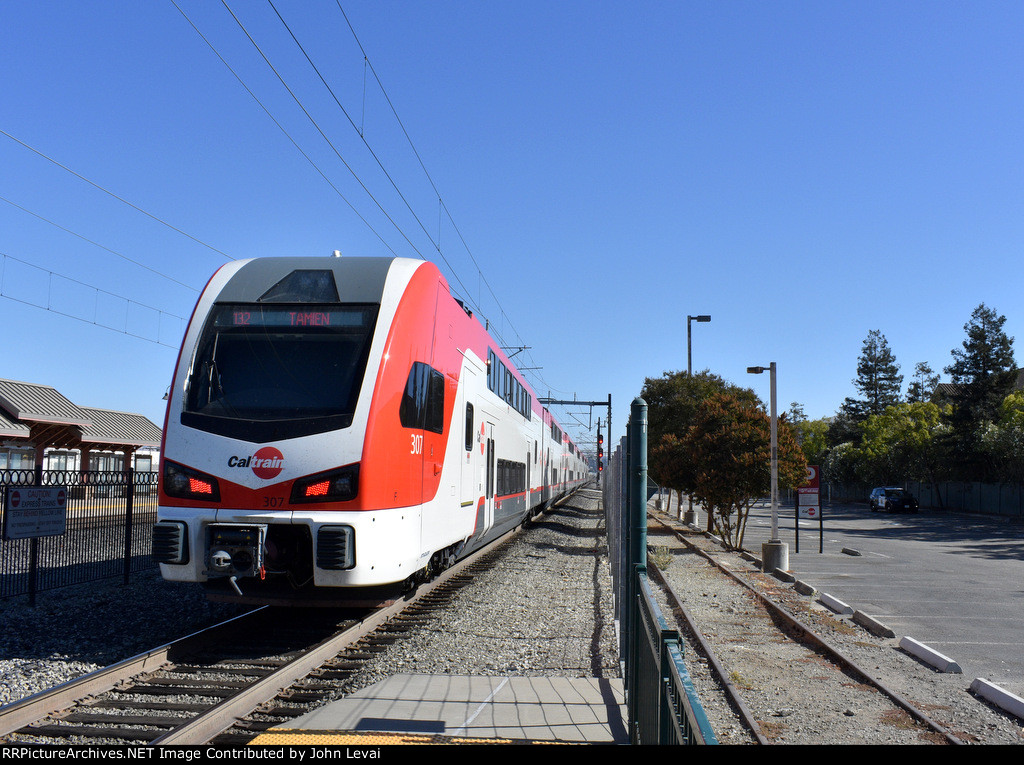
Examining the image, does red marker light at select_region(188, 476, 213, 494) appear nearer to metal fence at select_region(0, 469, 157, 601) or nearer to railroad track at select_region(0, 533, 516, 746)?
railroad track at select_region(0, 533, 516, 746)

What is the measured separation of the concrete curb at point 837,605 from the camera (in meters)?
12.2

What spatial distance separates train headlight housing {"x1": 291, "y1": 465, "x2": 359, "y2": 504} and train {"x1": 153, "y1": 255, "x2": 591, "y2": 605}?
0.04 feet

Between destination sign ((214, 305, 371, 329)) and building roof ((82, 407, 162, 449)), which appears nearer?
destination sign ((214, 305, 371, 329))

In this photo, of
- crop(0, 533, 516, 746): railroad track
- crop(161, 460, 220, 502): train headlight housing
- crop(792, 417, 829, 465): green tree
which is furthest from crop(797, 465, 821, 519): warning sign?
crop(792, 417, 829, 465): green tree

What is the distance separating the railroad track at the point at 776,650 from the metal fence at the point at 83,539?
8.17 metres

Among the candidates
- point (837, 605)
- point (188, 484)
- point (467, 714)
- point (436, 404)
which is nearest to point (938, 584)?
point (837, 605)

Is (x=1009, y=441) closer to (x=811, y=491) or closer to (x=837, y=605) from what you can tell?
(x=811, y=491)

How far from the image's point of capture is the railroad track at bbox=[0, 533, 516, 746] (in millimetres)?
5281

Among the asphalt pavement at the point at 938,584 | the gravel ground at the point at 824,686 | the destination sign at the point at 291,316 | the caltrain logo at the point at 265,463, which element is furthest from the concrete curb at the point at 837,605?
the caltrain logo at the point at 265,463

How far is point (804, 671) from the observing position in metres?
8.42

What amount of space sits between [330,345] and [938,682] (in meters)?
7.02

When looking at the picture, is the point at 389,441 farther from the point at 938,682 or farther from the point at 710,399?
the point at 710,399

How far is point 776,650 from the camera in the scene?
9453mm
